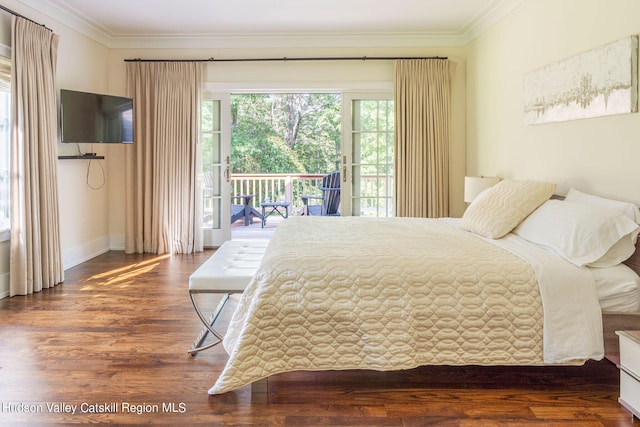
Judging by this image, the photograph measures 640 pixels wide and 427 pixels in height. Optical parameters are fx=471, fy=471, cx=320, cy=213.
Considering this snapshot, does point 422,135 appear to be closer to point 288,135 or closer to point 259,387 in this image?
point 259,387

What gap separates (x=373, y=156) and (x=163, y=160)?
8.17ft

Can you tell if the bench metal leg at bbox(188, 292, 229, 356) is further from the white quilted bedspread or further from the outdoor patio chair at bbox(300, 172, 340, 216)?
the outdoor patio chair at bbox(300, 172, 340, 216)

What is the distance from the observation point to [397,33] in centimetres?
537

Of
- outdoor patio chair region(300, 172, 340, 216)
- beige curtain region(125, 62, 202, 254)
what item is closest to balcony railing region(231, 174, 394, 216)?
outdoor patio chair region(300, 172, 340, 216)

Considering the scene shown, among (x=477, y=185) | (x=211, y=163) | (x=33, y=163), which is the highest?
(x=211, y=163)

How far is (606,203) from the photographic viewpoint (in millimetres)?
2635

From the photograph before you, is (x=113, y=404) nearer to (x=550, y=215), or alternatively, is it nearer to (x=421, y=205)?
(x=550, y=215)

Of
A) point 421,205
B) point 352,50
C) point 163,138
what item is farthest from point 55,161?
point 421,205

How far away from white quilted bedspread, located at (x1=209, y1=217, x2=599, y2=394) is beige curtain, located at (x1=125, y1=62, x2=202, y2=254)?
368cm

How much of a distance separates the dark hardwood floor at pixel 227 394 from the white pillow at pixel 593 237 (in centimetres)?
59

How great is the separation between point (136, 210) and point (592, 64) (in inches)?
189

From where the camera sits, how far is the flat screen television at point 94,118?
4.48 meters

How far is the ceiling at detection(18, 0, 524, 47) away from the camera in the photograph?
441 cm

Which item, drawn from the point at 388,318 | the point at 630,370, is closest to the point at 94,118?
the point at 388,318
